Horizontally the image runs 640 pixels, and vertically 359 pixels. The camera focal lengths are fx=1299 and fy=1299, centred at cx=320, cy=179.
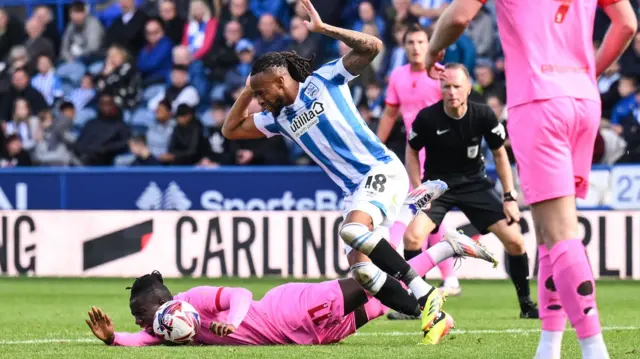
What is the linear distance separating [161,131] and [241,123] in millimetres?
10110

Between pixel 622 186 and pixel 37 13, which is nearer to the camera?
pixel 622 186

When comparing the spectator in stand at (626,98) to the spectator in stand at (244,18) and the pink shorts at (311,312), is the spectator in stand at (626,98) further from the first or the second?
the pink shorts at (311,312)

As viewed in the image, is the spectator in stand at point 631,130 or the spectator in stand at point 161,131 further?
the spectator in stand at point 161,131

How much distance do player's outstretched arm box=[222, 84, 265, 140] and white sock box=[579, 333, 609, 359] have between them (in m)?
3.49

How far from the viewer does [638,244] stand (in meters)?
13.8

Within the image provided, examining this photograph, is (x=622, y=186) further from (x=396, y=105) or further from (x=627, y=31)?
(x=627, y=31)

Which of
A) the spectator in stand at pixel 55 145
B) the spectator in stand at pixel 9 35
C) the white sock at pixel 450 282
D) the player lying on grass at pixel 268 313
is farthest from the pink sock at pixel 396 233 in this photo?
the spectator in stand at pixel 9 35

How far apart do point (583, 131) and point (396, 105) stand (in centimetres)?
647

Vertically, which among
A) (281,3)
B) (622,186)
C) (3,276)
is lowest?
(3,276)

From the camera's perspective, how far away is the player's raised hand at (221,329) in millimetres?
7215

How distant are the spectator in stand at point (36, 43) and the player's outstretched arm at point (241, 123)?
13284mm

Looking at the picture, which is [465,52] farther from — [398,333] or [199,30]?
[398,333]

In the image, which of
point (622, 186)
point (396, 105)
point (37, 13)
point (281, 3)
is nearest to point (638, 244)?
point (622, 186)

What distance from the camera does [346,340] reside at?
822cm
